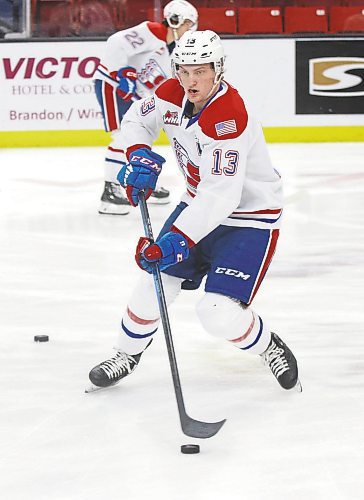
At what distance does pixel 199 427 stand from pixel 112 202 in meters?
3.30

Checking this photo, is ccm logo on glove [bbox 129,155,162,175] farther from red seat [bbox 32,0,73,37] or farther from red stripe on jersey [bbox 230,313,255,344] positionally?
red seat [bbox 32,0,73,37]

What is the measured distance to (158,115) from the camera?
2938 mm

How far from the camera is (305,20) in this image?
8969 mm

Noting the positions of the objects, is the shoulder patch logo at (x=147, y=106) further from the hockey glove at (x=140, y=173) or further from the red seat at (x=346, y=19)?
the red seat at (x=346, y=19)

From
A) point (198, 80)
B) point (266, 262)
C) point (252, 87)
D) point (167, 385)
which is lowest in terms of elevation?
point (252, 87)

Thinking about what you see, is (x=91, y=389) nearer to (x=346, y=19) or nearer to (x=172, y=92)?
(x=172, y=92)

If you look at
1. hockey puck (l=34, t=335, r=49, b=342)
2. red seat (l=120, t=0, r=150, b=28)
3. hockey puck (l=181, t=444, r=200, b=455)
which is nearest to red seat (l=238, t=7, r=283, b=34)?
red seat (l=120, t=0, r=150, b=28)

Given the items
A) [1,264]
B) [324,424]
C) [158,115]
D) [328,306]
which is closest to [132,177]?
[158,115]

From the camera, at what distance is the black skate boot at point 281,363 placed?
9.32 feet

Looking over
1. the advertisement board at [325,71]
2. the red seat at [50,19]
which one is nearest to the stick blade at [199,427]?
the advertisement board at [325,71]

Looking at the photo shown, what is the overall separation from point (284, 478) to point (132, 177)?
913 mm

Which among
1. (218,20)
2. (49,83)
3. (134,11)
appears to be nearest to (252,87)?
(218,20)

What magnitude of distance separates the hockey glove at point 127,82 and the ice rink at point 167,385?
2.31 ft

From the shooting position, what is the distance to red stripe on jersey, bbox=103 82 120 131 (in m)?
5.86
